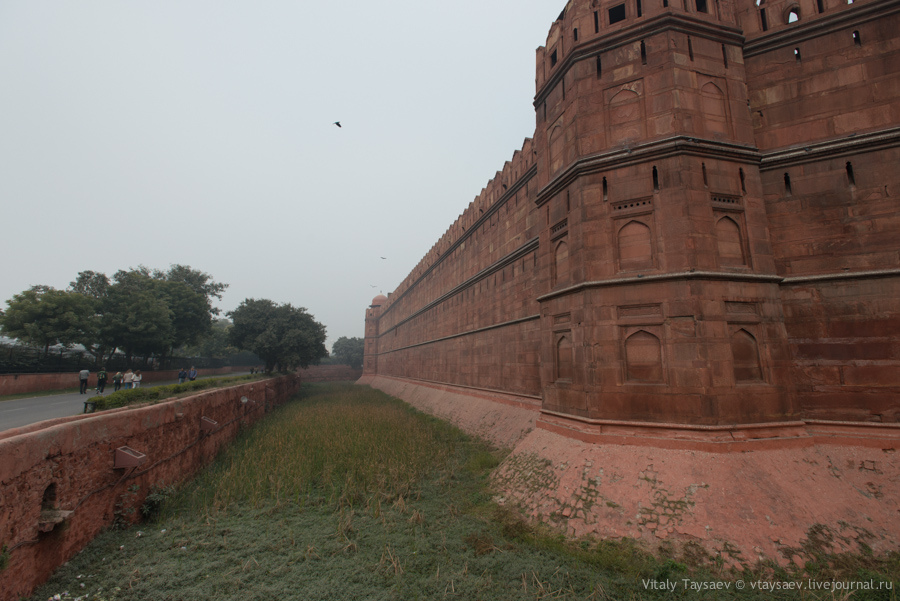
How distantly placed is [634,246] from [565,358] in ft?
8.16

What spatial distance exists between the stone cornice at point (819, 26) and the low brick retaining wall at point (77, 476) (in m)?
12.8

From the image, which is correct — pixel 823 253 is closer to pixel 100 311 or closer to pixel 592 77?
pixel 592 77

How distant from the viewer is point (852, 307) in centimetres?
625

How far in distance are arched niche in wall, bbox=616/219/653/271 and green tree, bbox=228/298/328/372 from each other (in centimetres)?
2716

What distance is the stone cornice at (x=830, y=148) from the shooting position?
634 cm

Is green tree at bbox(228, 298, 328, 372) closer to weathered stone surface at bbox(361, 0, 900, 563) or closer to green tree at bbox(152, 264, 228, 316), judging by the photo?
green tree at bbox(152, 264, 228, 316)

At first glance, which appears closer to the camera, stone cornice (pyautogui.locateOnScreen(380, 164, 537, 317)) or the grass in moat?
the grass in moat

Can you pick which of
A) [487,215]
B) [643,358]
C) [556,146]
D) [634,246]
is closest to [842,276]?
[634,246]

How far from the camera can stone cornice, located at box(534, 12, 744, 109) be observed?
7129mm

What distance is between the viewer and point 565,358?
773 centimetres

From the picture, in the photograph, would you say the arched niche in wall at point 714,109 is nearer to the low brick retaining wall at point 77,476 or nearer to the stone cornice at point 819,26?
the stone cornice at point 819,26

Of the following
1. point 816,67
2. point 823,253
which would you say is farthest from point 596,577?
point 816,67

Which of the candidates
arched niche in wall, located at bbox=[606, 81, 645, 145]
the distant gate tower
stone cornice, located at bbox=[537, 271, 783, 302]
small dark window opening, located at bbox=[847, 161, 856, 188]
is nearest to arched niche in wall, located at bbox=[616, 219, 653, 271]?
the distant gate tower

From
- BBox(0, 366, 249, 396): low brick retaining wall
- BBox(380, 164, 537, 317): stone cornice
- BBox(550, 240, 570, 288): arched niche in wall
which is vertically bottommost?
BBox(0, 366, 249, 396): low brick retaining wall
